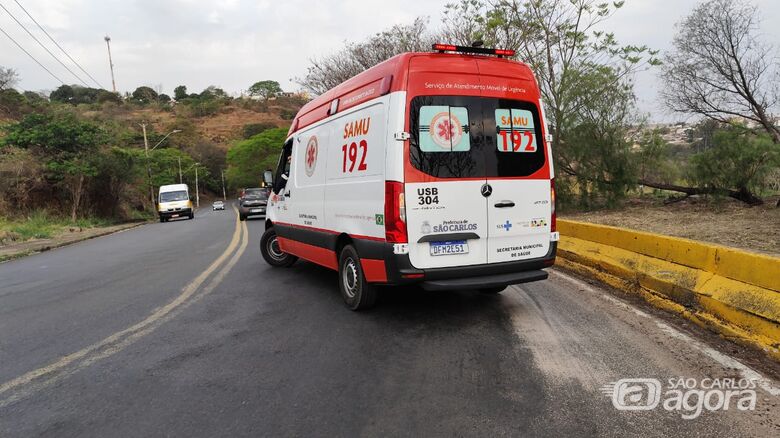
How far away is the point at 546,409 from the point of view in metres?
2.98

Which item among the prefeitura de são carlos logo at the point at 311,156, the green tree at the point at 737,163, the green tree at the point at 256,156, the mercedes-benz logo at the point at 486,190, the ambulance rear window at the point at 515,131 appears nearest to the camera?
the mercedes-benz logo at the point at 486,190

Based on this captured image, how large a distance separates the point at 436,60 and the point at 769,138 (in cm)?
1018

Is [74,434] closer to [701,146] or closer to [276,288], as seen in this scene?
[276,288]

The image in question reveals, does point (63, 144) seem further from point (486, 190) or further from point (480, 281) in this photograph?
point (480, 281)

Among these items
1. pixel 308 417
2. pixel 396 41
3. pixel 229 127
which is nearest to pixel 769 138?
pixel 308 417

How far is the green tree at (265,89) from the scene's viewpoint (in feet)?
458

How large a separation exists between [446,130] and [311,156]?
236 centimetres

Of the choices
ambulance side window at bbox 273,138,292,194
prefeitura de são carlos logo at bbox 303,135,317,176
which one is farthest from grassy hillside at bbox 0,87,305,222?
prefeitura de são carlos logo at bbox 303,135,317,176

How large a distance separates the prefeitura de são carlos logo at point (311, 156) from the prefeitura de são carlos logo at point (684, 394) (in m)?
4.36

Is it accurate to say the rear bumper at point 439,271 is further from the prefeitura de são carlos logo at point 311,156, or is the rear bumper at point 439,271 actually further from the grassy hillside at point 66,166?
the grassy hillside at point 66,166

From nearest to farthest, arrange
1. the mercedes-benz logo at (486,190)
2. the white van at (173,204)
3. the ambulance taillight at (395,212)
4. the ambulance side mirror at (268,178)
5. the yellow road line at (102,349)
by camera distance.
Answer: the yellow road line at (102,349) < the ambulance taillight at (395,212) < the mercedes-benz logo at (486,190) < the ambulance side mirror at (268,178) < the white van at (173,204)

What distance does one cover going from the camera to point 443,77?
187 inches

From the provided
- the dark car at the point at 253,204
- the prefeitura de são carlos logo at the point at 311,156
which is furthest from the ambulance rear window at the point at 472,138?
the dark car at the point at 253,204

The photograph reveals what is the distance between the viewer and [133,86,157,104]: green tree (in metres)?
131
